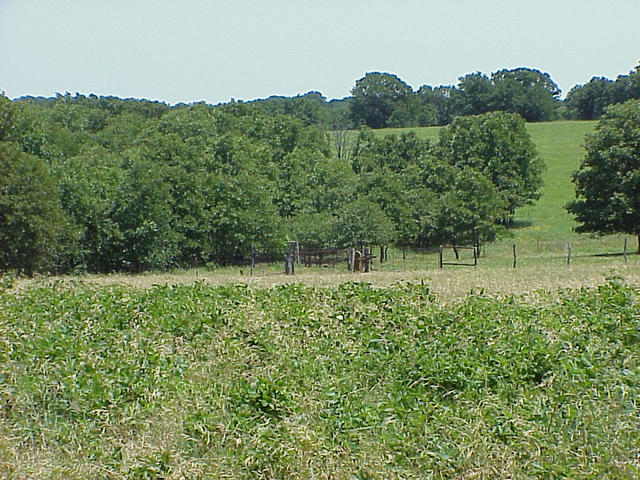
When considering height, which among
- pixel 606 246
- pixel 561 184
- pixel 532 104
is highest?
pixel 532 104

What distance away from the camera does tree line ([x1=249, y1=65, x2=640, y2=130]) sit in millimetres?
91562

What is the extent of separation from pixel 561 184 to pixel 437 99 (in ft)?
171

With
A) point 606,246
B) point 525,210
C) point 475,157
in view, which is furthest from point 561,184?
point 606,246

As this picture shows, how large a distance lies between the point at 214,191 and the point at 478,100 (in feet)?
209

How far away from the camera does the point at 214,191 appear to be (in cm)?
3784

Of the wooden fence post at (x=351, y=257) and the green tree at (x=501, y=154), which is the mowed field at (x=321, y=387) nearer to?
the wooden fence post at (x=351, y=257)

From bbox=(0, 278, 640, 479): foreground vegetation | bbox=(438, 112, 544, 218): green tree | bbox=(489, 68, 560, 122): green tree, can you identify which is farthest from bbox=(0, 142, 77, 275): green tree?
bbox=(489, 68, 560, 122): green tree

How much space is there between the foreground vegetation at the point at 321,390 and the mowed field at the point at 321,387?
0.02 m

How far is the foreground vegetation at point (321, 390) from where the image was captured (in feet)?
19.0

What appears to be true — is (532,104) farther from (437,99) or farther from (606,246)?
(606,246)

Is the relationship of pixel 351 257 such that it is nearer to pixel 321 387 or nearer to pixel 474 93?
pixel 321 387

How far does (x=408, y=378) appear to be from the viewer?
7355 millimetres

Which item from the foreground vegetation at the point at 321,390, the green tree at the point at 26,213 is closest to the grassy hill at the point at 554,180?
the green tree at the point at 26,213

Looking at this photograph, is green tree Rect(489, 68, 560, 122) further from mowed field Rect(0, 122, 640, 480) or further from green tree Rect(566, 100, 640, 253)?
mowed field Rect(0, 122, 640, 480)
